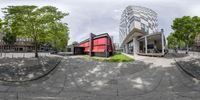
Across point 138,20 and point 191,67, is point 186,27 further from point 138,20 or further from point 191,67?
point 138,20

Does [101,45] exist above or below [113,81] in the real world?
above

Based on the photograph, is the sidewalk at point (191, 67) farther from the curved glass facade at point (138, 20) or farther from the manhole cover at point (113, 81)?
the curved glass facade at point (138, 20)

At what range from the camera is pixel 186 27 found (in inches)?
1532

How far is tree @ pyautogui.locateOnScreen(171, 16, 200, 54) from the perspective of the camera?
125 feet

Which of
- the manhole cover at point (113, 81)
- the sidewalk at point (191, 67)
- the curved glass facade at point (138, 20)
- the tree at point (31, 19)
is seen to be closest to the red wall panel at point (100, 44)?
the tree at point (31, 19)

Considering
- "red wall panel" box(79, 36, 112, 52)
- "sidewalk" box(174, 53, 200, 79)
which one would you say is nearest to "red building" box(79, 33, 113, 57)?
"red wall panel" box(79, 36, 112, 52)

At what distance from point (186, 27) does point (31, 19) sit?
3012 cm

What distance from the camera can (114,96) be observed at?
9.74 meters

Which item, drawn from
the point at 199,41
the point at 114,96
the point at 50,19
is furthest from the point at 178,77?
the point at 199,41

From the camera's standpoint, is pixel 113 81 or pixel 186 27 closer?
pixel 113 81

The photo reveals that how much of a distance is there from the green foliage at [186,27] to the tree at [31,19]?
25041 millimetres

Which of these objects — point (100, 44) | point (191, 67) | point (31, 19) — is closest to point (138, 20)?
point (100, 44)

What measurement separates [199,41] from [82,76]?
8368cm

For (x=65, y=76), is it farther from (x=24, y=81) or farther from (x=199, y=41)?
(x=199, y=41)
